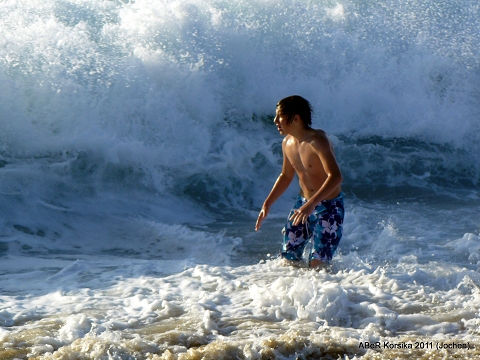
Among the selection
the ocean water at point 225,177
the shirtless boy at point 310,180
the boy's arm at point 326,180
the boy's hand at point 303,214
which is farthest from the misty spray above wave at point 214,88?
the boy's hand at point 303,214

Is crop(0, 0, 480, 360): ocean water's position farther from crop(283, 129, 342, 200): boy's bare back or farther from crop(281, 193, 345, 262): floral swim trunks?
crop(283, 129, 342, 200): boy's bare back

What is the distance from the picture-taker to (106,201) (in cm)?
788

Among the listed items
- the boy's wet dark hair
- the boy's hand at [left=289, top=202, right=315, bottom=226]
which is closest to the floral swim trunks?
the boy's hand at [left=289, top=202, right=315, bottom=226]

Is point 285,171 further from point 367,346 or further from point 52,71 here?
point 52,71

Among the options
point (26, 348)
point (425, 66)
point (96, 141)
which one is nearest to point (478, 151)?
point (425, 66)

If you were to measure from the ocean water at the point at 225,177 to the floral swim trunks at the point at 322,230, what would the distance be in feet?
0.62

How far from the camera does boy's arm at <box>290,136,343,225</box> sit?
13.5 feet

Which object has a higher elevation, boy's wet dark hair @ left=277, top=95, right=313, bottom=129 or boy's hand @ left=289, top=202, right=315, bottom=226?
boy's wet dark hair @ left=277, top=95, right=313, bottom=129

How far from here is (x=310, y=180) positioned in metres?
4.58

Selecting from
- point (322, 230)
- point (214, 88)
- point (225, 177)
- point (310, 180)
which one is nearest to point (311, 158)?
point (310, 180)

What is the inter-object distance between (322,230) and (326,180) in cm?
43

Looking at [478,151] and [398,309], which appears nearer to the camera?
[398,309]

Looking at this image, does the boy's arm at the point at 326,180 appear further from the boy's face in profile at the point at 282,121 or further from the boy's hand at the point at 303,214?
the boy's face in profile at the point at 282,121

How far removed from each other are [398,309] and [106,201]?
463cm
